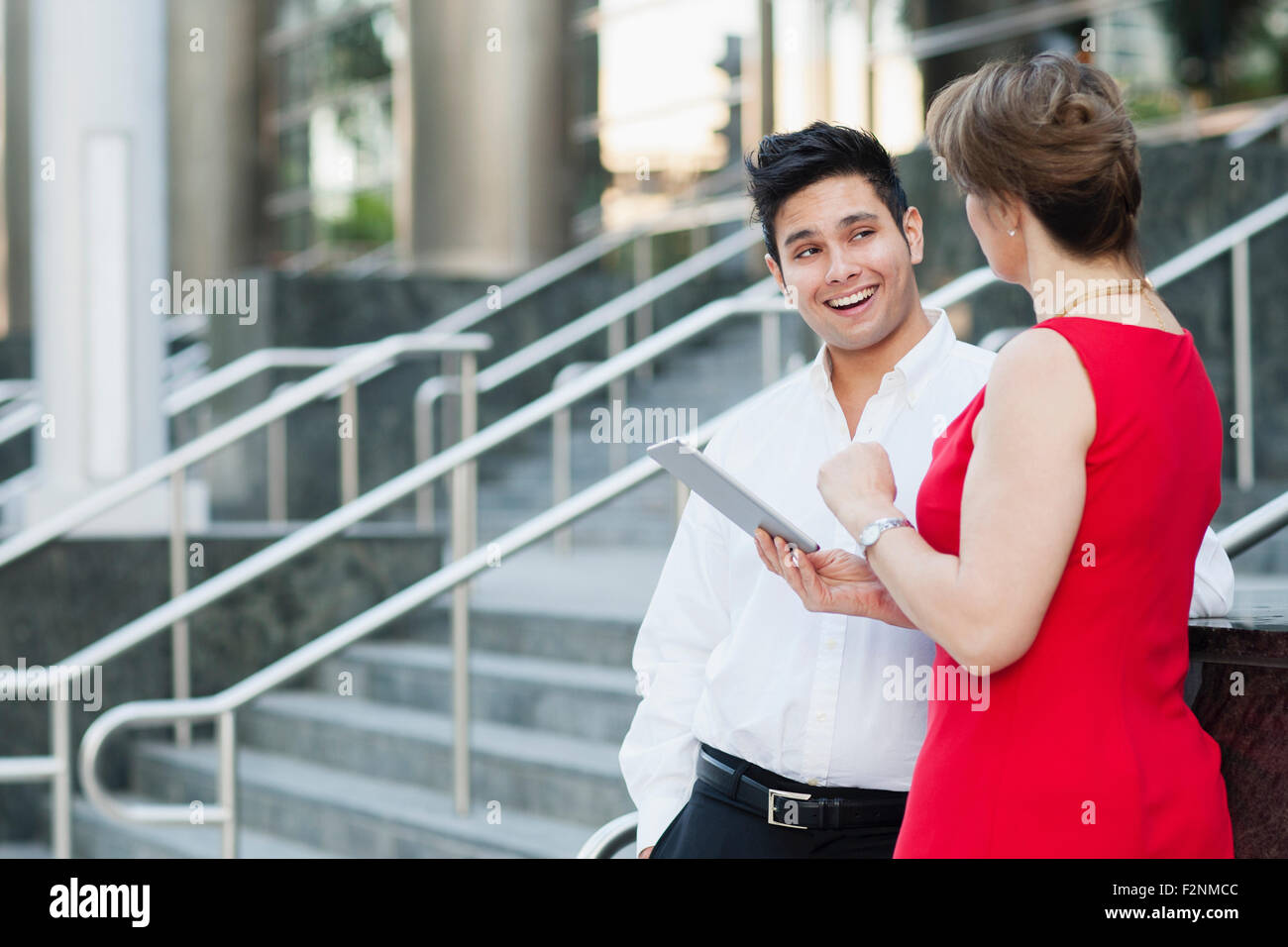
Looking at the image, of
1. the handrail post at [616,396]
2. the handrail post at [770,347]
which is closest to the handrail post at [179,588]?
the handrail post at [770,347]

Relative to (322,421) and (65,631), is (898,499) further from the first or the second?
(322,421)

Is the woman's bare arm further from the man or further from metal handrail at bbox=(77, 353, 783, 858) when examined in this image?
metal handrail at bbox=(77, 353, 783, 858)

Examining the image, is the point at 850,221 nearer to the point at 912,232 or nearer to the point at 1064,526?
the point at 912,232

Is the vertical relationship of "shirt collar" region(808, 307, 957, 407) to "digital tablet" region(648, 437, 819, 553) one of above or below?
above

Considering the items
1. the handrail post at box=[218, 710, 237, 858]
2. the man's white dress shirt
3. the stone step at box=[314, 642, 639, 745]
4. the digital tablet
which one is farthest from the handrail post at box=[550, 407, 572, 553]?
the digital tablet

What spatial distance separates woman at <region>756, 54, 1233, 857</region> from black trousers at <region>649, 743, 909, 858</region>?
0.33 metres

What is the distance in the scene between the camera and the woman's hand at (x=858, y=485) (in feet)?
6.02

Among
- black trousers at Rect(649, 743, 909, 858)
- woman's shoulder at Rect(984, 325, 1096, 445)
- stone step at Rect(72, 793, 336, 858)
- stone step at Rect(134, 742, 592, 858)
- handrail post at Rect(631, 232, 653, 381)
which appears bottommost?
stone step at Rect(72, 793, 336, 858)

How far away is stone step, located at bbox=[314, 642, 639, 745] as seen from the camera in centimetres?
513

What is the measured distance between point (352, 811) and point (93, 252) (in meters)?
3.19

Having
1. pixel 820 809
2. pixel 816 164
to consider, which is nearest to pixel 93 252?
pixel 816 164

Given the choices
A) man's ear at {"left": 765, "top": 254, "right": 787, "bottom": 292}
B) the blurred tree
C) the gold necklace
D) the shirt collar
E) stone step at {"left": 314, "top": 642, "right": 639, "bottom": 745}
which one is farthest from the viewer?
the blurred tree

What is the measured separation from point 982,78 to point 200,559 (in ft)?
17.1

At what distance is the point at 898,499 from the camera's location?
2.23 meters
